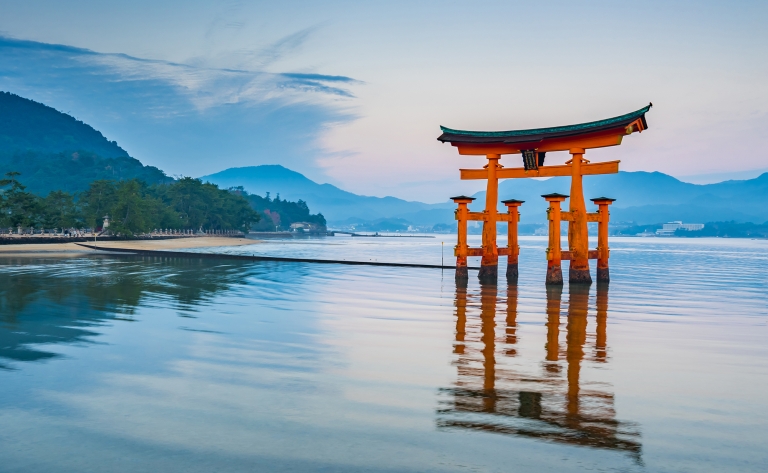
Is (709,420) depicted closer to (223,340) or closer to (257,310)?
(223,340)

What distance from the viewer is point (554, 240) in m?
27.0

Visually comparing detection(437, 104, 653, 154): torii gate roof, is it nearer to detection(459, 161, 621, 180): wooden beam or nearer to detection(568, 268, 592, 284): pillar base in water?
detection(459, 161, 621, 180): wooden beam

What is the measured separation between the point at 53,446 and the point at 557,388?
6.73 m

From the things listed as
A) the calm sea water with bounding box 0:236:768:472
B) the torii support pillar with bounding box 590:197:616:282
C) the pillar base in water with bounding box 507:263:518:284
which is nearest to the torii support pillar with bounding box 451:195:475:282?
the pillar base in water with bounding box 507:263:518:284

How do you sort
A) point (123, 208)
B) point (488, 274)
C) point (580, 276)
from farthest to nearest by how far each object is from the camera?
1. point (123, 208)
2. point (488, 274)
3. point (580, 276)

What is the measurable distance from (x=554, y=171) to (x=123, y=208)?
8539cm

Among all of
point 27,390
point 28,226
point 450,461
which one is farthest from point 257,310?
point 28,226

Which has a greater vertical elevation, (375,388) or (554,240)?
(554,240)

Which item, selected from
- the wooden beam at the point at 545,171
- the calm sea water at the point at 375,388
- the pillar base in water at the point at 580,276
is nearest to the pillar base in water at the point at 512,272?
the pillar base in water at the point at 580,276

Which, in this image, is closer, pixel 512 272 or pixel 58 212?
pixel 512 272

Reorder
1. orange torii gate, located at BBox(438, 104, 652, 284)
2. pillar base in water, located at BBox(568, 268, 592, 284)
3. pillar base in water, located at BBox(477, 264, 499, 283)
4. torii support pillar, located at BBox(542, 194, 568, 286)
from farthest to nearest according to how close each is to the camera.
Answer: pillar base in water, located at BBox(477, 264, 499, 283), pillar base in water, located at BBox(568, 268, 592, 284), torii support pillar, located at BBox(542, 194, 568, 286), orange torii gate, located at BBox(438, 104, 652, 284)

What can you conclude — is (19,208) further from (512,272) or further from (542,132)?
(542,132)

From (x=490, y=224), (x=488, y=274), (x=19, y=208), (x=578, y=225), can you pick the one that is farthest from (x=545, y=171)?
(x=19, y=208)

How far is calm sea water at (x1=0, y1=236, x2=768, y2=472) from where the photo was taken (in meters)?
6.14
